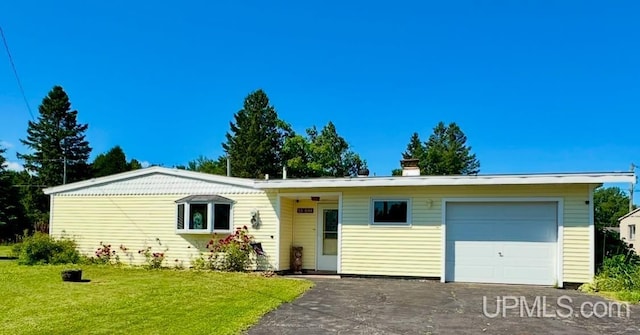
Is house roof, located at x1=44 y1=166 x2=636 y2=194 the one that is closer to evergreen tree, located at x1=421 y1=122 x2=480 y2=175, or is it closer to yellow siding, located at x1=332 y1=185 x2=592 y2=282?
yellow siding, located at x1=332 y1=185 x2=592 y2=282

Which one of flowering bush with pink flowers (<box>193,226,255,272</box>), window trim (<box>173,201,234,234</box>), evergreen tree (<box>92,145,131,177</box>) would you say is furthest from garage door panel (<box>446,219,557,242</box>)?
evergreen tree (<box>92,145,131,177</box>)

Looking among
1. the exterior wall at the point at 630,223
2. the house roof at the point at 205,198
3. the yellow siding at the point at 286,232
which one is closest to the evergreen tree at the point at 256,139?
the exterior wall at the point at 630,223

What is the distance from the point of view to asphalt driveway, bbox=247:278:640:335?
6609mm

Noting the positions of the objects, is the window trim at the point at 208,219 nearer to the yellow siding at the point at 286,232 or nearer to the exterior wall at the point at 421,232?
the yellow siding at the point at 286,232

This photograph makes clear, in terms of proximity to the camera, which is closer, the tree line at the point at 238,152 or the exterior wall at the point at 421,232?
the exterior wall at the point at 421,232

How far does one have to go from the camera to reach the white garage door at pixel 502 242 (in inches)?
445

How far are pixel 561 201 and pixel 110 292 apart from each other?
31.8 ft

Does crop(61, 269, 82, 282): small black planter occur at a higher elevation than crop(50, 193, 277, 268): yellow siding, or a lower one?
lower

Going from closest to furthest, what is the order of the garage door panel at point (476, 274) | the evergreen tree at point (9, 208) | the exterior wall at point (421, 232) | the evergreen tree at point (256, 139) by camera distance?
the exterior wall at point (421, 232) → the garage door panel at point (476, 274) → the evergreen tree at point (9, 208) → the evergreen tree at point (256, 139)

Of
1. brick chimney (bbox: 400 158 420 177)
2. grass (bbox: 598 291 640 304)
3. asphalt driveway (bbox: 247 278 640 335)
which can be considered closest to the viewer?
asphalt driveway (bbox: 247 278 640 335)

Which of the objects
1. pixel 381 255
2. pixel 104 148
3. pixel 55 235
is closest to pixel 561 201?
pixel 381 255

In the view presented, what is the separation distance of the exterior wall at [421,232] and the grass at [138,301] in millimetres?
2019

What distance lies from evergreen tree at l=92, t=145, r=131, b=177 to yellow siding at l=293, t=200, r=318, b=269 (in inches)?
1171

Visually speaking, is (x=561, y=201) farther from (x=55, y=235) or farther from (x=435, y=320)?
(x=55, y=235)
